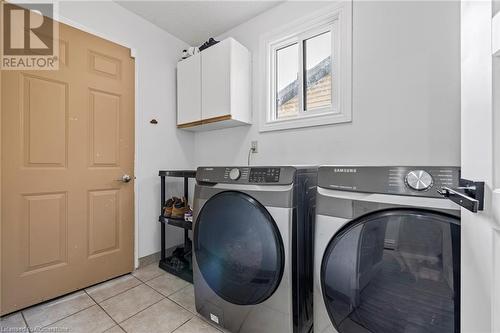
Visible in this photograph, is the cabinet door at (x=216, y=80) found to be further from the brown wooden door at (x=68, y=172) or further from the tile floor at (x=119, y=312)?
the tile floor at (x=119, y=312)

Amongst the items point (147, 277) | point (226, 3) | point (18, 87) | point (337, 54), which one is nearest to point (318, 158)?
point (337, 54)

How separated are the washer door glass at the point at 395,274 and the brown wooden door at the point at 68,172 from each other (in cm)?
185

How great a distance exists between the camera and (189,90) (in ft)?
7.56

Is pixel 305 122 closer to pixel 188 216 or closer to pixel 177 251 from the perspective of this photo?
pixel 188 216

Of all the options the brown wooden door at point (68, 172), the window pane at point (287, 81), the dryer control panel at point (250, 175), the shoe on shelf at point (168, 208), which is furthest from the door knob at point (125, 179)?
the window pane at point (287, 81)

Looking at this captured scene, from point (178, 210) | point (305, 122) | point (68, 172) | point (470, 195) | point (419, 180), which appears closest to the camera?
point (470, 195)

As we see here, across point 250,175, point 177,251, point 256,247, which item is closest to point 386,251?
point 256,247

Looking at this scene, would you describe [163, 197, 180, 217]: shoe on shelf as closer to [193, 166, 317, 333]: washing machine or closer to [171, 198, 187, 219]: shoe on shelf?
[171, 198, 187, 219]: shoe on shelf

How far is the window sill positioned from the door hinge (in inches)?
47.9

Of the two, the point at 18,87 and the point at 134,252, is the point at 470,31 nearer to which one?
the point at 18,87

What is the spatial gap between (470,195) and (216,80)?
1.97 meters

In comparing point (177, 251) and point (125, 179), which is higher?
point (125, 179)

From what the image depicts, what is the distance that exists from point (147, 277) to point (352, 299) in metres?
1.79

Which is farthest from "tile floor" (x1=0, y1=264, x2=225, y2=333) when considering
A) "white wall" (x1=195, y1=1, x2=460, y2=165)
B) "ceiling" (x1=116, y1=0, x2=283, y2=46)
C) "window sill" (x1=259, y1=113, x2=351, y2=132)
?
"ceiling" (x1=116, y1=0, x2=283, y2=46)
